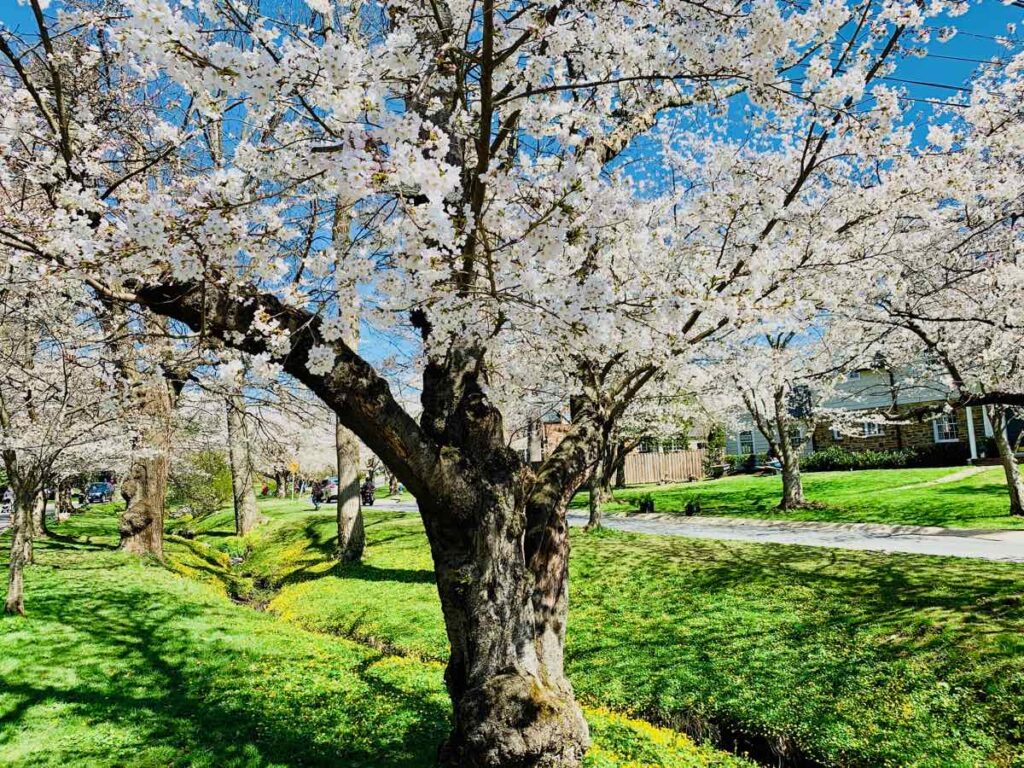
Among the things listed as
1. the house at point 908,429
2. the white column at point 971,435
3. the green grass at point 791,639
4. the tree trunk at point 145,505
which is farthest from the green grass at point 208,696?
the white column at point 971,435

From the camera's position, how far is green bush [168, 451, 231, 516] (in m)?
24.1

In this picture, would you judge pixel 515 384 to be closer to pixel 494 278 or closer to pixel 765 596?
pixel 494 278

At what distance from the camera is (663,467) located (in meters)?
33.6

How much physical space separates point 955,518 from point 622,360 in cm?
1282

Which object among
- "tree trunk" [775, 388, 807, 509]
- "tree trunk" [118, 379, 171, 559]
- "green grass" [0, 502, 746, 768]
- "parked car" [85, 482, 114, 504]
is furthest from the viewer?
"parked car" [85, 482, 114, 504]

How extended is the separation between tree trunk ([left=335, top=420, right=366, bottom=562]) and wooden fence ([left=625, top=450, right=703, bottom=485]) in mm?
21554

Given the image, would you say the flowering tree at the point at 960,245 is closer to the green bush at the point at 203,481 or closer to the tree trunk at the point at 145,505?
the tree trunk at the point at 145,505

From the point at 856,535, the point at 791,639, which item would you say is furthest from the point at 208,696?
the point at 856,535

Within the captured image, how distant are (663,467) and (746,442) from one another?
23.9 feet

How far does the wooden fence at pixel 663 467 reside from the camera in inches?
1315

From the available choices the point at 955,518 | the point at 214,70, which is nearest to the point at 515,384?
the point at 214,70

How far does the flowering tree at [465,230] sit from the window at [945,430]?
27.7m

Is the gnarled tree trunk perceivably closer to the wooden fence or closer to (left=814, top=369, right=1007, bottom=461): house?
(left=814, top=369, right=1007, bottom=461): house

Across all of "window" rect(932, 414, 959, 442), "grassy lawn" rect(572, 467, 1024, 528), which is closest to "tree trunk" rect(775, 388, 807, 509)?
"grassy lawn" rect(572, 467, 1024, 528)
